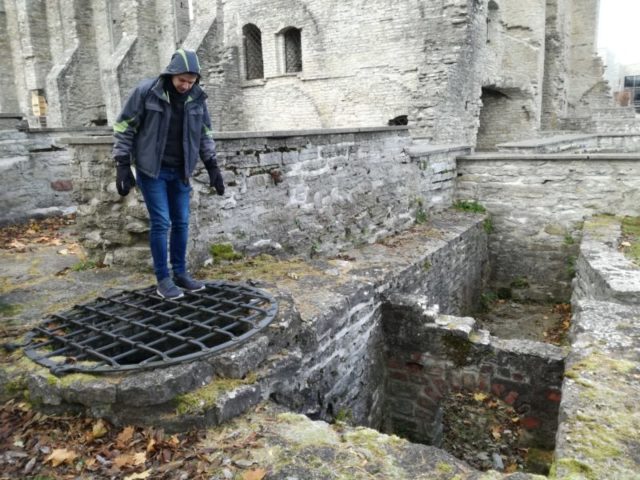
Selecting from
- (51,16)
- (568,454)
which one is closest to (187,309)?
(568,454)

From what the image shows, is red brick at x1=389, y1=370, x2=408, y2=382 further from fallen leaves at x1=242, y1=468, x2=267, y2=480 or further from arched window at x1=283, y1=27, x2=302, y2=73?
arched window at x1=283, y1=27, x2=302, y2=73

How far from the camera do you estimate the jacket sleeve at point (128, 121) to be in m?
3.46

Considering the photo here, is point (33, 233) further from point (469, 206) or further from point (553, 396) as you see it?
point (469, 206)

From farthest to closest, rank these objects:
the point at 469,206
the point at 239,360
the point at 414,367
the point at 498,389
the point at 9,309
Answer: the point at 469,206 < the point at 414,367 < the point at 498,389 < the point at 9,309 < the point at 239,360

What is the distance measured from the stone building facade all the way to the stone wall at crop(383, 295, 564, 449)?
953 cm

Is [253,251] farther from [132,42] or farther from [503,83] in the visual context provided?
[132,42]

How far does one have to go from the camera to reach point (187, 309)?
3736 mm

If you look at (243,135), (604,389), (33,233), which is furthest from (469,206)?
(33,233)

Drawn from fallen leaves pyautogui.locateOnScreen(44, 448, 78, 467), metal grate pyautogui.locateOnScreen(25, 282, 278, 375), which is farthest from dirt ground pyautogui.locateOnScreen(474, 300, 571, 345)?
fallen leaves pyautogui.locateOnScreen(44, 448, 78, 467)

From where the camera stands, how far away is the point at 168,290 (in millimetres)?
3848

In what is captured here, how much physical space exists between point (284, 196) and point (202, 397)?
3.12 meters

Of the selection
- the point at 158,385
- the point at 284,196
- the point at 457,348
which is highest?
the point at 284,196

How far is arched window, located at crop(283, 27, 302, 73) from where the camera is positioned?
54.4 ft

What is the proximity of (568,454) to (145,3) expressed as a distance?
2202 cm
